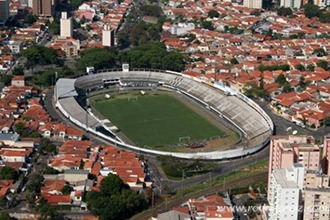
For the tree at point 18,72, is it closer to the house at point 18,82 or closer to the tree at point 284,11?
the house at point 18,82

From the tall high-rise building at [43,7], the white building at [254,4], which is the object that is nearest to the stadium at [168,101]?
the tall high-rise building at [43,7]

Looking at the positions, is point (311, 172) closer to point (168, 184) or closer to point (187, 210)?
point (187, 210)

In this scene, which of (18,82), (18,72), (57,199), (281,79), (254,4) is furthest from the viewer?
(254,4)

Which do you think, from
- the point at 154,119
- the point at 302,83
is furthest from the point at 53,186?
the point at 302,83

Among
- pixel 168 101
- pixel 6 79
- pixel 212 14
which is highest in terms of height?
pixel 212 14

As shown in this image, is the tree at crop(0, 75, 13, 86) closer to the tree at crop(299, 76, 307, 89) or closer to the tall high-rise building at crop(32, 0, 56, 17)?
the tree at crop(299, 76, 307, 89)

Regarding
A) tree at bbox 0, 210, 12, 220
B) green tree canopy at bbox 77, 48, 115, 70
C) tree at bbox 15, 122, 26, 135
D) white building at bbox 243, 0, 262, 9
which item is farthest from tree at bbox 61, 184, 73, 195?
white building at bbox 243, 0, 262, 9

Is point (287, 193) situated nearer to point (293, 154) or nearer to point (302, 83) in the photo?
point (293, 154)
